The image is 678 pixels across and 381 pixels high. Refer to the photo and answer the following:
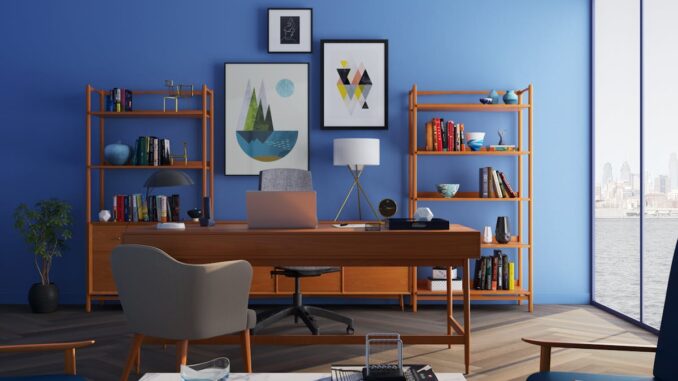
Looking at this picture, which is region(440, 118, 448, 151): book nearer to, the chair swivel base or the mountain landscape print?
the mountain landscape print

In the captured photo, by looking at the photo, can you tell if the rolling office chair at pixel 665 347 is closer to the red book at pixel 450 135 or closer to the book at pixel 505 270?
the book at pixel 505 270

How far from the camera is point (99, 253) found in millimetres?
5199

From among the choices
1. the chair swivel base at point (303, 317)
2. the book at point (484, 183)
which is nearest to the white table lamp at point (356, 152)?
the book at point (484, 183)

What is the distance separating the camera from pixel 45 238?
204 inches

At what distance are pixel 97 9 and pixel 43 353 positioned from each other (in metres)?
3.24

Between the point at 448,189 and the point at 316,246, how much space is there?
7.69 feet

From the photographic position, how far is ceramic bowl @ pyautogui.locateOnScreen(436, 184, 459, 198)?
209 inches

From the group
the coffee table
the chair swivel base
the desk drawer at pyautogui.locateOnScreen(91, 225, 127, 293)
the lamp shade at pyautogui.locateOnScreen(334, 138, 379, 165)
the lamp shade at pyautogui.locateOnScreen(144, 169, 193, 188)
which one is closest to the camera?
the coffee table

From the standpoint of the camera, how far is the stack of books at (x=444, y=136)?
535 centimetres

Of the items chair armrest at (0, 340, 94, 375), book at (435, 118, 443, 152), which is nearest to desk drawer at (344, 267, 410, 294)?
book at (435, 118, 443, 152)

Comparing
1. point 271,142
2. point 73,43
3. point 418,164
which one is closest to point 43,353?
point 271,142

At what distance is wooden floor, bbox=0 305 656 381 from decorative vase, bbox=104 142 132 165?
1.31 m

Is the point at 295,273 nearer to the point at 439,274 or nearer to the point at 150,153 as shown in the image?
the point at 439,274

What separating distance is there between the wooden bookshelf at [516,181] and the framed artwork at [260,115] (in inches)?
40.3
